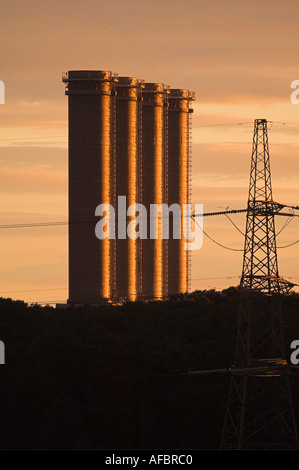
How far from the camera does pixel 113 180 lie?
16038 centimetres

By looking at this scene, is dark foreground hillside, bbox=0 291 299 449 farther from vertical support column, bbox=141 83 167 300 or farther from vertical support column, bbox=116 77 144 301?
vertical support column, bbox=141 83 167 300

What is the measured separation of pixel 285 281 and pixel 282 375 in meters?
8.65

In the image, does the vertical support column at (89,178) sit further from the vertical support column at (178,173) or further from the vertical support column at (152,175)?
the vertical support column at (178,173)

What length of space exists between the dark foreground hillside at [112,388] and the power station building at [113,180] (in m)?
43.8

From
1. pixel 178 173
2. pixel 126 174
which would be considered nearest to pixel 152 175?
pixel 178 173

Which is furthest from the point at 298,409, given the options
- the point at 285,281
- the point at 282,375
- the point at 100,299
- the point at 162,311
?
the point at 100,299

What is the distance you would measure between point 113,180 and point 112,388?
63.9 metres

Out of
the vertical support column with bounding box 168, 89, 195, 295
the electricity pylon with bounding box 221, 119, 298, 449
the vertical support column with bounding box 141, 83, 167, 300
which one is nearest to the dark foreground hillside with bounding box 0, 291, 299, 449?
the electricity pylon with bounding box 221, 119, 298, 449

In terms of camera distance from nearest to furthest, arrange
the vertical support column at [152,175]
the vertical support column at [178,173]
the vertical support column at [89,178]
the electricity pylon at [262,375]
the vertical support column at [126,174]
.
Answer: the electricity pylon at [262,375]
the vertical support column at [89,178]
the vertical support column at [126,174]
the vertical support column at [152,175]
the vertical support column at [178,173]

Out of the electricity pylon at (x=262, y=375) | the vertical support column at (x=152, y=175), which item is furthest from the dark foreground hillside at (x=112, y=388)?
the vertical support column at (x=152, y=175)

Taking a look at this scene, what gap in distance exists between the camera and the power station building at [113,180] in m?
160

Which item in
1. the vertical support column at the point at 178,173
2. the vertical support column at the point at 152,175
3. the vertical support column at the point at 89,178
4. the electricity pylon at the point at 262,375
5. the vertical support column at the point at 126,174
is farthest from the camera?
the vertical support column at the point at 178,173

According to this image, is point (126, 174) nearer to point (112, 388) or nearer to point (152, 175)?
point (152, 175)

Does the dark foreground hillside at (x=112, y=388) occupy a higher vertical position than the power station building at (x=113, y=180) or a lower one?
lower
